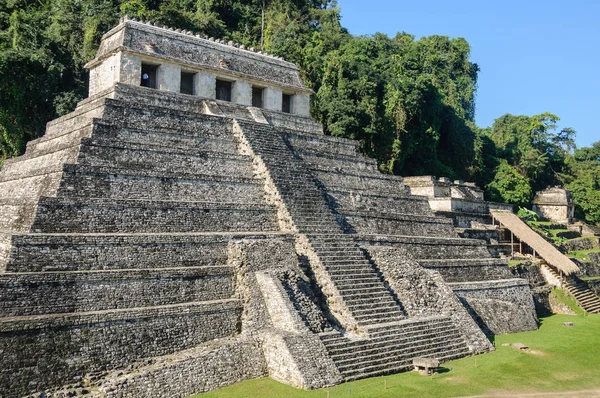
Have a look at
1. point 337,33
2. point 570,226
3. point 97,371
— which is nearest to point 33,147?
point 97,371

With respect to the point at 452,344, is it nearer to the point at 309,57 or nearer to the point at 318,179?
the point at 318,179

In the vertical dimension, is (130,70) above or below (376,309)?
above

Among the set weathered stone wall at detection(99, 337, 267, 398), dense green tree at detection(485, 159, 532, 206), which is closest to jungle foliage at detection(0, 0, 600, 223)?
dense green tree at detection(485, 159, 532, 206)

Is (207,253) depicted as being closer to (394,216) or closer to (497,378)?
(497,378)

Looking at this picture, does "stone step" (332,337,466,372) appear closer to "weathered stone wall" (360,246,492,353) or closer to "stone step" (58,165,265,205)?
"weathered stone wall" (360,246,492,353)

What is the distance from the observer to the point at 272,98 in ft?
78.3

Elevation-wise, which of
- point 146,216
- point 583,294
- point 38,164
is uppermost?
point 38,164

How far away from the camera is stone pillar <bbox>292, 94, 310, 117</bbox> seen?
973 inches

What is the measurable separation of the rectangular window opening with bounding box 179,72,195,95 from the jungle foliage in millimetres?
8236

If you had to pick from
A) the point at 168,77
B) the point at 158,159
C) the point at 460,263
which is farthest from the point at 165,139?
the point at 460,263

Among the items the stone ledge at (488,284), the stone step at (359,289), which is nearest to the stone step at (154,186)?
the stone step at (359,289)

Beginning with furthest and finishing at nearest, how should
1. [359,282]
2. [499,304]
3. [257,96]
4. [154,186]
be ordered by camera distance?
1. [257,96]
2. [499,304]
3. [154,186]
4. [359,282]

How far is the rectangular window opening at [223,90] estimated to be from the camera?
23.1 meters

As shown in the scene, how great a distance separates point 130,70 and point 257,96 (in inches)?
239
